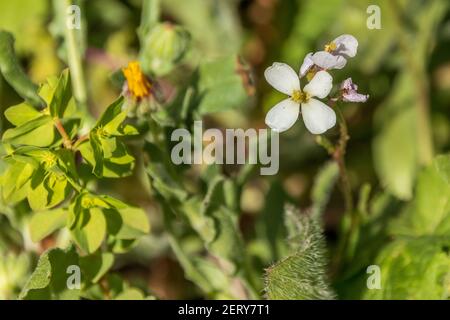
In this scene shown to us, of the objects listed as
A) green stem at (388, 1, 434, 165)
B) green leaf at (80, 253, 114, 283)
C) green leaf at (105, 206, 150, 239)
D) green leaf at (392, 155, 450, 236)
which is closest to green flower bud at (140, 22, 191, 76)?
green leaf at (105, 206, 150, 239)

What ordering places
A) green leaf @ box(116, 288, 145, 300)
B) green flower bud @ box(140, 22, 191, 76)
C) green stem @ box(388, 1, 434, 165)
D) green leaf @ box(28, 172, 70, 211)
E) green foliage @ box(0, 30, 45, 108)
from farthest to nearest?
green stem @ box(388, 1, 434, 165) → green flower bud @ box(140, 22, 191, 76) → green leaf @ box(116, 288, 145, 300) → green foliage @ box(0, 30, 45, 108) → green leaf @ box(28, 172, 70, 211)

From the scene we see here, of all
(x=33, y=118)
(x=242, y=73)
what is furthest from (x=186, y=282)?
(x=33, y=118)

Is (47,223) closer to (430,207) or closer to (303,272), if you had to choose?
(303,272)

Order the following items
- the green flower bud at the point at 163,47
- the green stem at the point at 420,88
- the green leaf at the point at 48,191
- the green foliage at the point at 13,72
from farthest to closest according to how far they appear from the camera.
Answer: the green stem at the point at 420,88
the green flower bud at the point at 163,47
the green foliage at the point at 13,72
the green leaf at the point at 48,191

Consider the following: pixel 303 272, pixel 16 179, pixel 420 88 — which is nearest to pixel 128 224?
pixel 16 179

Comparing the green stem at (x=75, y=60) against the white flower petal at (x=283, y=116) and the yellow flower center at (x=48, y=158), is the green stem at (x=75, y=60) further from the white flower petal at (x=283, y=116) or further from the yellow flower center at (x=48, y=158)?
the white flower petal at (x=283, y=116)

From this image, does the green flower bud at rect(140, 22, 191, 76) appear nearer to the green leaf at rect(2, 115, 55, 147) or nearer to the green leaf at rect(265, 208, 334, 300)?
the green leaf at rect(2, 115, 55, 147)

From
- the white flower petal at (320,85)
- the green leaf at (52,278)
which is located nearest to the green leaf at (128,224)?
the green leaf at (52,278)
